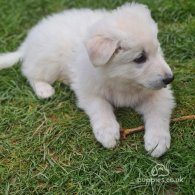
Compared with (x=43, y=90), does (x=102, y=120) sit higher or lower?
higher

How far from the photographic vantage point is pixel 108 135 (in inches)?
160

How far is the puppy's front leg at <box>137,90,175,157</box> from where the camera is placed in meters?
3.90

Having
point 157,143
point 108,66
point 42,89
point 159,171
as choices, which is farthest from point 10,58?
point 159,171

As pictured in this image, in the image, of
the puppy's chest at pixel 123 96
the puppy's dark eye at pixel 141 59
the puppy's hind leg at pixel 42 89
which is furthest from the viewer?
the puppy's hind leg at pixel 42 89

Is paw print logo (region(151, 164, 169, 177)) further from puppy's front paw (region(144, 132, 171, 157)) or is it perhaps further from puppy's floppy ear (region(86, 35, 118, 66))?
puppy's floppy ear (region(86, 35, 118, 66))

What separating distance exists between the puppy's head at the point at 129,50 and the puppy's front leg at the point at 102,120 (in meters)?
0.37

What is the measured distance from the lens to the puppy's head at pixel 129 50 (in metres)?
3.89

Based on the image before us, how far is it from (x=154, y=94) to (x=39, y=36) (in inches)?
55.4

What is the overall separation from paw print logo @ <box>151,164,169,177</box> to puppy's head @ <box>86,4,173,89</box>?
2.11ft

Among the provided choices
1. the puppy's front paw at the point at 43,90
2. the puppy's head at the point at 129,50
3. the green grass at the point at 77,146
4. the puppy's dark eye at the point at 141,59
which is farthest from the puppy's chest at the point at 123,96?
the puppy's front paw at the point at 43,90

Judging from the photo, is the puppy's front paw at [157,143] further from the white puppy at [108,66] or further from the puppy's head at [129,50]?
the puppy's head at [129,50]

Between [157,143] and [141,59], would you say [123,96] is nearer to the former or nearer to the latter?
[141,59]

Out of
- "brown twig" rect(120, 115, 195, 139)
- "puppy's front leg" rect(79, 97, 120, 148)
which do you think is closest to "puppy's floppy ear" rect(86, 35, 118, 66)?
"puppy's front leg" rect(79, 97, 120, 148)

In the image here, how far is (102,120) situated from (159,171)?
2.34 feet
